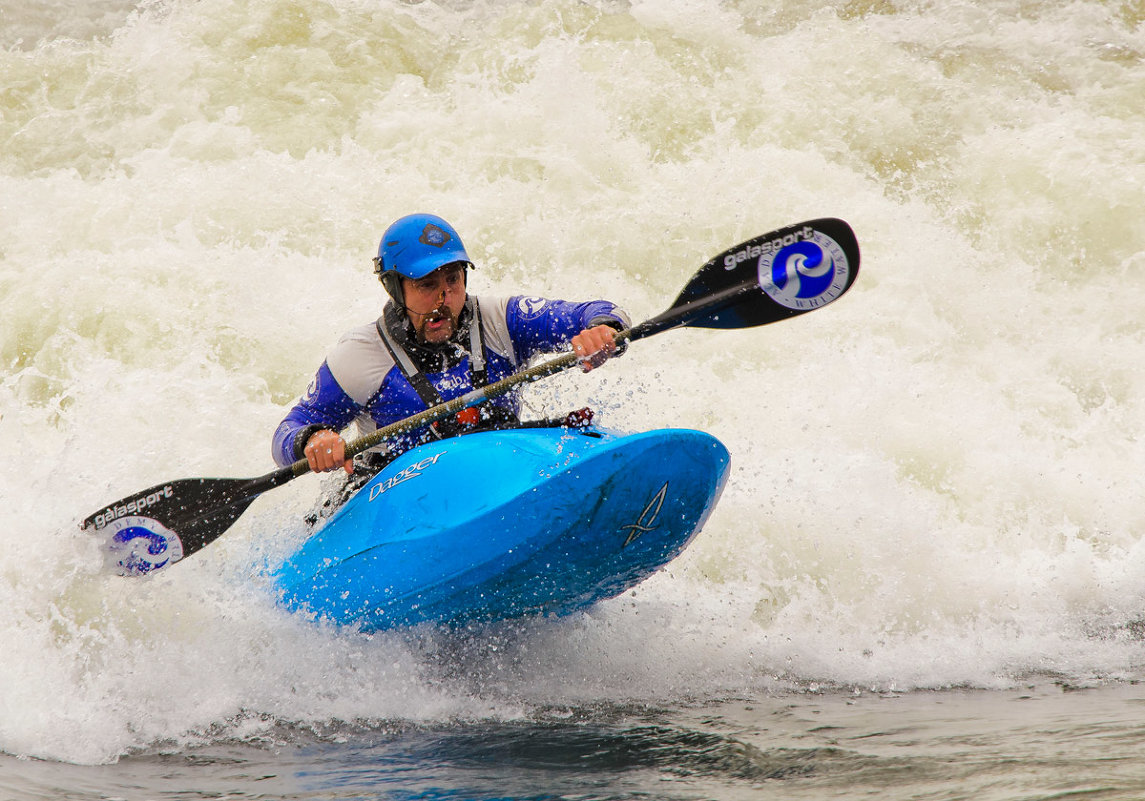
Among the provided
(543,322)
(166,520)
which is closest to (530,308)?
(543,322)

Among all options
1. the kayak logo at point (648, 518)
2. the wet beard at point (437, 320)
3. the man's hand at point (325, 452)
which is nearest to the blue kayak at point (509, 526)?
the kayak logo at point (648, 518)

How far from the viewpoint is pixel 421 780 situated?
92.5 inches

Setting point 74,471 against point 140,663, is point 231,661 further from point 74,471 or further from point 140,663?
point 74,471

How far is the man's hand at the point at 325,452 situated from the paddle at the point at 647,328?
4cm

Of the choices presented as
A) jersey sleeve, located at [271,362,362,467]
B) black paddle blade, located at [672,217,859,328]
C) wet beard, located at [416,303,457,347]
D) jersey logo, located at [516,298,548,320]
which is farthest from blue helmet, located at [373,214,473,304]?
black paddle blade, located at [672,217,859,328]

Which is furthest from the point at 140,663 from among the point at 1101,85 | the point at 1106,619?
the point at 1101,85

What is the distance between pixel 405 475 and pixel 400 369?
0.40 meters

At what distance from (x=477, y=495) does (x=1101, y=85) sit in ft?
20.8

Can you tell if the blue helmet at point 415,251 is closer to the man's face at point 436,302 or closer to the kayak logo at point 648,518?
the man's face at point 436,302

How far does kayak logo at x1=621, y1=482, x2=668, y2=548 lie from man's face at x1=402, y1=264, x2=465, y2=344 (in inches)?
37.0

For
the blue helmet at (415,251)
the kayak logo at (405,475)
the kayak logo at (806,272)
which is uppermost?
the blue helmet at (415,251)

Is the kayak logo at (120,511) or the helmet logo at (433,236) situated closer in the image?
the helmet logo at (433,236)

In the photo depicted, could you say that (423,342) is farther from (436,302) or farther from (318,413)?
(318,413)

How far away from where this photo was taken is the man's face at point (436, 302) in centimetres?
343
